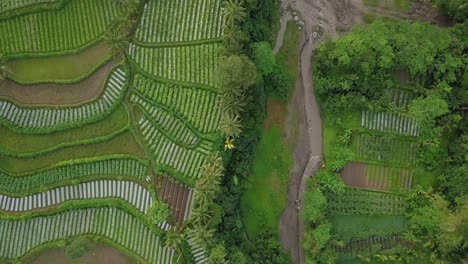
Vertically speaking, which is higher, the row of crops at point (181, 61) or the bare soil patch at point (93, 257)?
the row of crops at point (181, 61)

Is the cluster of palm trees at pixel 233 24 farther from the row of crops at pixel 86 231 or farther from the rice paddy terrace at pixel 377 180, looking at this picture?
the row of crops at pixel 86 231

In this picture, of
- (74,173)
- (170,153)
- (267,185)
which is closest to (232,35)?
(170,153)

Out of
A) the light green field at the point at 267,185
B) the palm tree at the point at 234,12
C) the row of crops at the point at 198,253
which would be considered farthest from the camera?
the light green field at the point at 267,185

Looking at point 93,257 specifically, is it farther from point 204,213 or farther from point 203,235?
point 204,213

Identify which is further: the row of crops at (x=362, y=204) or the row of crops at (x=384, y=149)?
the row of crops at (x=384, y=149)

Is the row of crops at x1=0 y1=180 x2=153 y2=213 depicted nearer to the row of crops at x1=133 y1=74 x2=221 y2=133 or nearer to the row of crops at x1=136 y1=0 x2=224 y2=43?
the row of crops at x1=133 y1=74 x2=221 y2=133

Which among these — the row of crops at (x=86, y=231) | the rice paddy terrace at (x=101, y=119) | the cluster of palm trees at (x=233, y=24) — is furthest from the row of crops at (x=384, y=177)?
the row of crops at (x=86, y=231)
